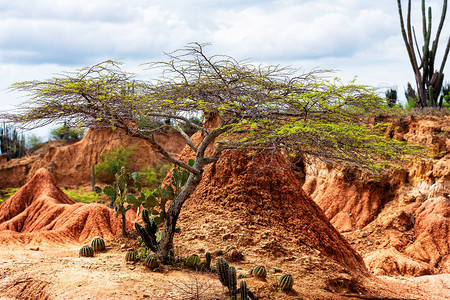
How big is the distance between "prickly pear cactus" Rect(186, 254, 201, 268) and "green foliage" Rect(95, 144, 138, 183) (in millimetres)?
28162

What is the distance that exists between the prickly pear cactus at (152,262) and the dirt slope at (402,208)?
6.87 m

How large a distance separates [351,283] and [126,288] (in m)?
4.51

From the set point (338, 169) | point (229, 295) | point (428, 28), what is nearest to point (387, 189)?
point (338, 169)

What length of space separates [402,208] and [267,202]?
10033mm

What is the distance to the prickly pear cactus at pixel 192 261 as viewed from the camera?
8.33 meters

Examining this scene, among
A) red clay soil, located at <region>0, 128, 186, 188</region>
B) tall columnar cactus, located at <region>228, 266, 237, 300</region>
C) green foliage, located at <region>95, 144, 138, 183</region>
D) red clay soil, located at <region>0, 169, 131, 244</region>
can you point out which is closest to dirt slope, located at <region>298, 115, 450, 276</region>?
tall columnar cactus, located at <region>228, 266, 237, 300</region>

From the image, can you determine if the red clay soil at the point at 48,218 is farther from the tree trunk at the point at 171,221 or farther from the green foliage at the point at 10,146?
the green foliage at the point at 10,146

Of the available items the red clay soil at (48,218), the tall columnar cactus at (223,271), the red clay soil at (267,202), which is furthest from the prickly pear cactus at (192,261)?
the red clay soil at (48,218)

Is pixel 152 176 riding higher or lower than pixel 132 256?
lower

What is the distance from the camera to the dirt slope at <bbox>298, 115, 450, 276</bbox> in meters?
15.0

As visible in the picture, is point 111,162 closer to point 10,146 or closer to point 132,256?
point 10,146

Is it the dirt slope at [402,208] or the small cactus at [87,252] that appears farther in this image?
the dirt slope at [402,208]

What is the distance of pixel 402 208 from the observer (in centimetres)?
1766

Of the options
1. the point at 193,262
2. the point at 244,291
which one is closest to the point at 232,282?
the point at 244,291
